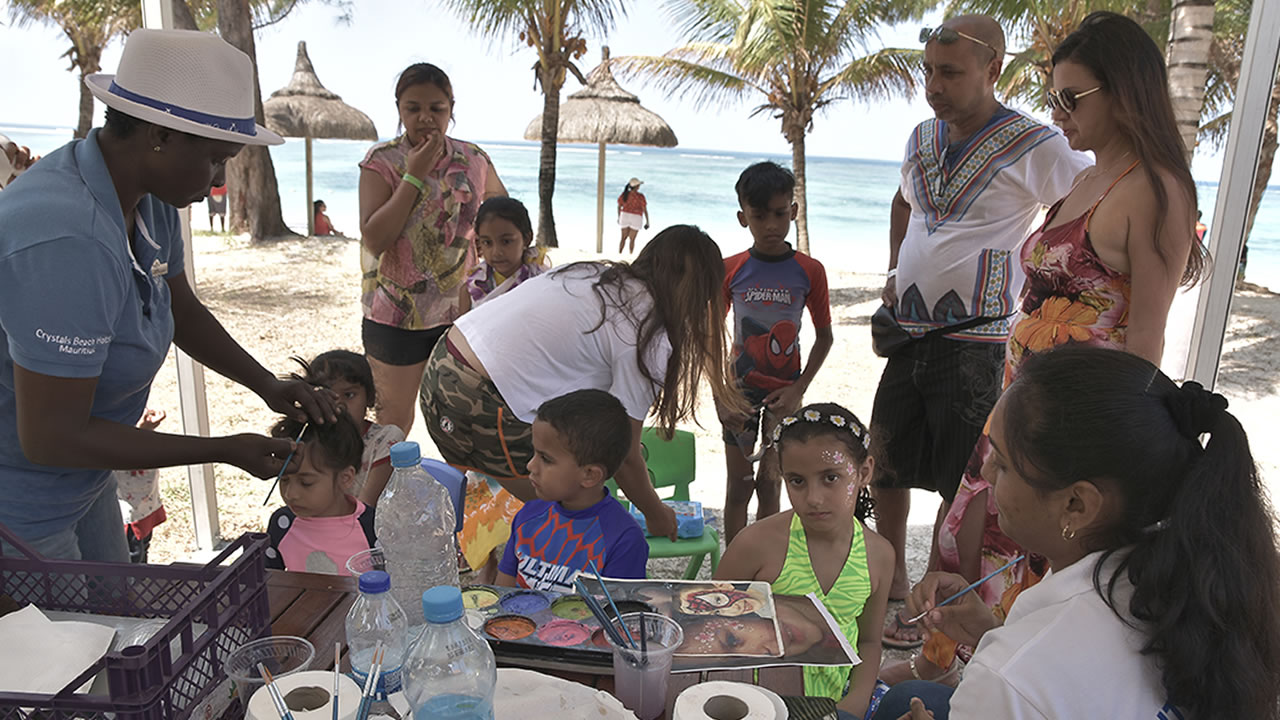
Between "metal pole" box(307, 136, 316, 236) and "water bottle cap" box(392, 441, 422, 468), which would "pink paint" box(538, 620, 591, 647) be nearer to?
"water bottle cap" box(392, 441, 422, 468)

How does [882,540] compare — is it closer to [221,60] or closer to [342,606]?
[342,606]

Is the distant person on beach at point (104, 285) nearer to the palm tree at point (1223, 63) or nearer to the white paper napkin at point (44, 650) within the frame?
the white paper napkin at point (44, 650)

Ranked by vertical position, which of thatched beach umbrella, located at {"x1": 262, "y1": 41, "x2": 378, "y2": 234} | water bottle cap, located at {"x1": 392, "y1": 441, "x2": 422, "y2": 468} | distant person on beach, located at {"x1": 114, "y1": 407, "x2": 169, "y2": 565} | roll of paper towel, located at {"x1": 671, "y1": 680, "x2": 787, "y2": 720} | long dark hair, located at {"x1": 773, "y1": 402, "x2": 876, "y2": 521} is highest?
thatched beach umbrella, located at {"x1": 262, "y1": 41, "x2": 378, "y2": 234}

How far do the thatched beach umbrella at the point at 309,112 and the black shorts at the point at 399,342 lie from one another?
10164mm

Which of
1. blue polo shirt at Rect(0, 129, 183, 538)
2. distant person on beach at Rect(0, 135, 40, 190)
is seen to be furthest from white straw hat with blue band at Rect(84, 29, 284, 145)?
distant person on beach at Rect(0, 135, 40, 190)

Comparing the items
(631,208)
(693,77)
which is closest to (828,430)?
(693,77)

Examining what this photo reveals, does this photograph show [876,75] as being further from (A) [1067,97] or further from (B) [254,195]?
(A) [1067,97]

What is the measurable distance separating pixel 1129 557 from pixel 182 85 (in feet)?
5.60

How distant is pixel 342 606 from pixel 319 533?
27.9 inches

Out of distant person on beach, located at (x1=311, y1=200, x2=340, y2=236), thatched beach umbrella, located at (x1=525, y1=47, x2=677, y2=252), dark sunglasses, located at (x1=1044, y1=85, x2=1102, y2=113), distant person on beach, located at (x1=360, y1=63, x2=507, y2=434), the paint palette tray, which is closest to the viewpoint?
the paint palette tray

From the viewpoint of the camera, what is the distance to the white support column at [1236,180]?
2471mm

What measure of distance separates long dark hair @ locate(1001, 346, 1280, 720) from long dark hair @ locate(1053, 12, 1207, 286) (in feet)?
2.91

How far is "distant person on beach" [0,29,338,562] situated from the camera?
1340 mm

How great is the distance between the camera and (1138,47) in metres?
1.86
